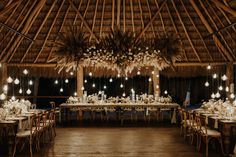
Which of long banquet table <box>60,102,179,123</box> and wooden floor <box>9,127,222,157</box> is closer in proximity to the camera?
wooden floor <box>9,127,222,157</box>

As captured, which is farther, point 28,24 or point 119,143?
point 28,24

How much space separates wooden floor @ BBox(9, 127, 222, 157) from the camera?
8.02 meters

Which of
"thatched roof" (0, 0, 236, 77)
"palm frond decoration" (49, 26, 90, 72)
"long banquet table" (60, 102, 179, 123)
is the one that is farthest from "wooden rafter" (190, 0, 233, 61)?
"palm frond decoration" (49, 26, 90, 72)

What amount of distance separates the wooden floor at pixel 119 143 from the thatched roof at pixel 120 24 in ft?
12.7

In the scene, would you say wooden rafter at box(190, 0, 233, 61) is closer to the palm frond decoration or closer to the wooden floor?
the wooden floor

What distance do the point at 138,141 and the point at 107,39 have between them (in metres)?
3.30

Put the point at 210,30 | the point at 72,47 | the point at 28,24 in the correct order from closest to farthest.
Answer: the point at 72,47, the point at 28,24, the point at 210,30

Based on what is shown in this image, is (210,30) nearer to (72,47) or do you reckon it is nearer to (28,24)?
(72,47)

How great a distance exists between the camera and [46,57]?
15.3 meters

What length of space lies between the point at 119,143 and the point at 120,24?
6.37m

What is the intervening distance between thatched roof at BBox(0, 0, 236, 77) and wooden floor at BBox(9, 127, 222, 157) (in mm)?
3869

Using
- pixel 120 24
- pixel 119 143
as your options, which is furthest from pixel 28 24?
pixel 119 143

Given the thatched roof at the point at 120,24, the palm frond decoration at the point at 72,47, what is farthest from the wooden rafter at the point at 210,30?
the palm frond decoration at the point at 72,47

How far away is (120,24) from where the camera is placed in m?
14.3
